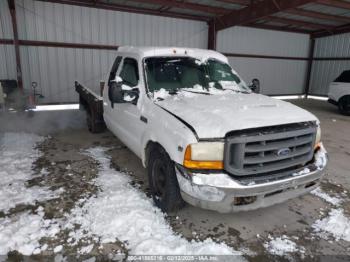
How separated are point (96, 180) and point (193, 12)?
33.5 feet

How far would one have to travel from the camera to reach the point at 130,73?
4.22 metres

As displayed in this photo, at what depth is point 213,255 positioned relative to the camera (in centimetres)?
262

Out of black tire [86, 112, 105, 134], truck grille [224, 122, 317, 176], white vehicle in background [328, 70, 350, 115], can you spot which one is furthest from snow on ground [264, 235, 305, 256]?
white vehicle in background [328, 70, 350, 115]

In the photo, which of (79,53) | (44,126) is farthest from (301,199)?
(79,53)

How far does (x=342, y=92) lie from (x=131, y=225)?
10918 mm

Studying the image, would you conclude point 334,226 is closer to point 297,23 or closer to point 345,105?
point 345,105

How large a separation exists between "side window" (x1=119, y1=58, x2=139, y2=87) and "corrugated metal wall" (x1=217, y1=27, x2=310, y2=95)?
1047cm

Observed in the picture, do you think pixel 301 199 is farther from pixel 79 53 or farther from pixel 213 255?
pixel 79 53

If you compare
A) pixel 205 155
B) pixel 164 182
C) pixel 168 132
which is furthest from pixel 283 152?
pixel 164 182

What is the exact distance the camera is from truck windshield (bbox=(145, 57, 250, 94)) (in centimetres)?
377

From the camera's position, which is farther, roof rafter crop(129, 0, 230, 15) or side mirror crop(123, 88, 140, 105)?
roof rafter crop(129, 0, 230, 15)

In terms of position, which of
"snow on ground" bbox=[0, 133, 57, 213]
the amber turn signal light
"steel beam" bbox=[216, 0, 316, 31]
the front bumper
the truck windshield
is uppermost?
"steel beam" bbox=[216, 0, 316, 31]

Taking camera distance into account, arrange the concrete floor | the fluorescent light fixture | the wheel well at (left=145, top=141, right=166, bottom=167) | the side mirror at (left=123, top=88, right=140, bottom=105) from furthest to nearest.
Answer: the fluorescent light fixture
the side mirror at (left=123, top=88, right=140, bottom=105)
the wheel well at (left=145, top=141, right=166, bottom=167)
the concrete floor

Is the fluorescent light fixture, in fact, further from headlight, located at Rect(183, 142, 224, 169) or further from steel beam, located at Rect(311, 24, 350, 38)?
steel beam, located at Rect(311, 24, 350, 38)
